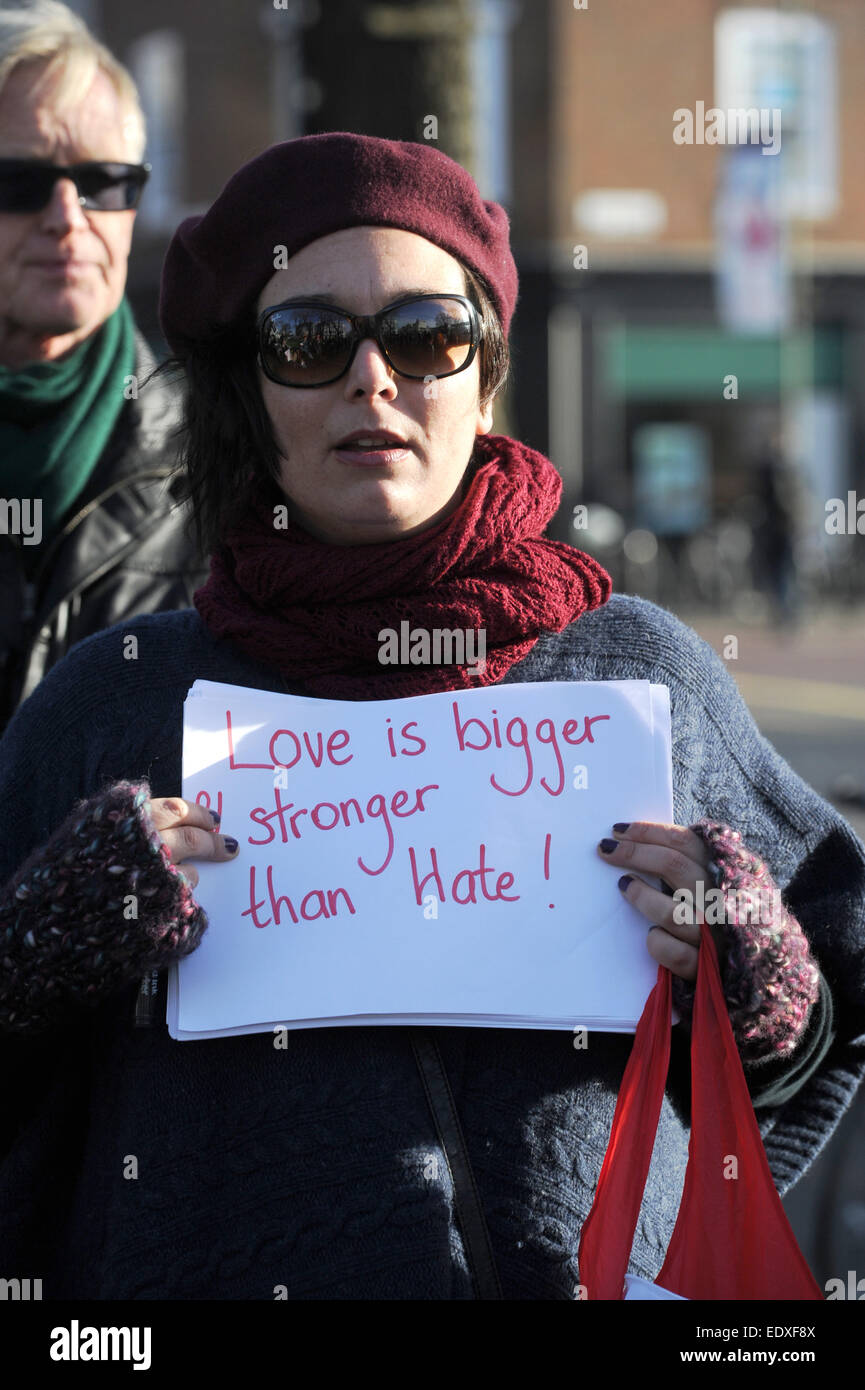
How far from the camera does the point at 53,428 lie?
2609mm

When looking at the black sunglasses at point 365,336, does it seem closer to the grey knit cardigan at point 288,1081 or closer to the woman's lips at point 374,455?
the woman's lips at point 374,455

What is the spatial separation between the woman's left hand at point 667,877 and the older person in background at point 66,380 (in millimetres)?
1050

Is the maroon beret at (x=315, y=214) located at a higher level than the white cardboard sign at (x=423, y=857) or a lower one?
higher


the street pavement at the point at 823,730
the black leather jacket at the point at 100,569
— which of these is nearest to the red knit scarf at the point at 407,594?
the street pavement at the point at 823,730

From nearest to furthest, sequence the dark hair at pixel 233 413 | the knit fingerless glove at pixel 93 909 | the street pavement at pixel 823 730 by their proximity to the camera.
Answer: the knit fingerless glove at pixel 93 909
the dark hair at pixel 233 413
the street pavement at pixel 823 730

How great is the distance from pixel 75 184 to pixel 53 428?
0.37 meters

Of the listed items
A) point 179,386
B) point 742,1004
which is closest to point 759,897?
point 742,1004

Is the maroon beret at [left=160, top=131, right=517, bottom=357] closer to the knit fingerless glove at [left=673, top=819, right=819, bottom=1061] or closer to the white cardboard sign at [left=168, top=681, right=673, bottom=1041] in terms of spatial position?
the white cardboard sign at [left=168, top=681, right=673, bottom=1041]

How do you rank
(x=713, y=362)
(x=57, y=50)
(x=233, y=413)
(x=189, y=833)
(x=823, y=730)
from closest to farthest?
(x=189, y=833), (x=233, y=413), (x=57, y=50), (x=823, y=730), (x=713, y=362)

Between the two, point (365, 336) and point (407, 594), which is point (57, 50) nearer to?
point (365, 336)

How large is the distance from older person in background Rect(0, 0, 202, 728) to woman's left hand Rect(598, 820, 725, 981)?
3.44 ft

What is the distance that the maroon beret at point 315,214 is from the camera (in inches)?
71.6

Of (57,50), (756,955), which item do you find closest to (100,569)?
(57,50)
